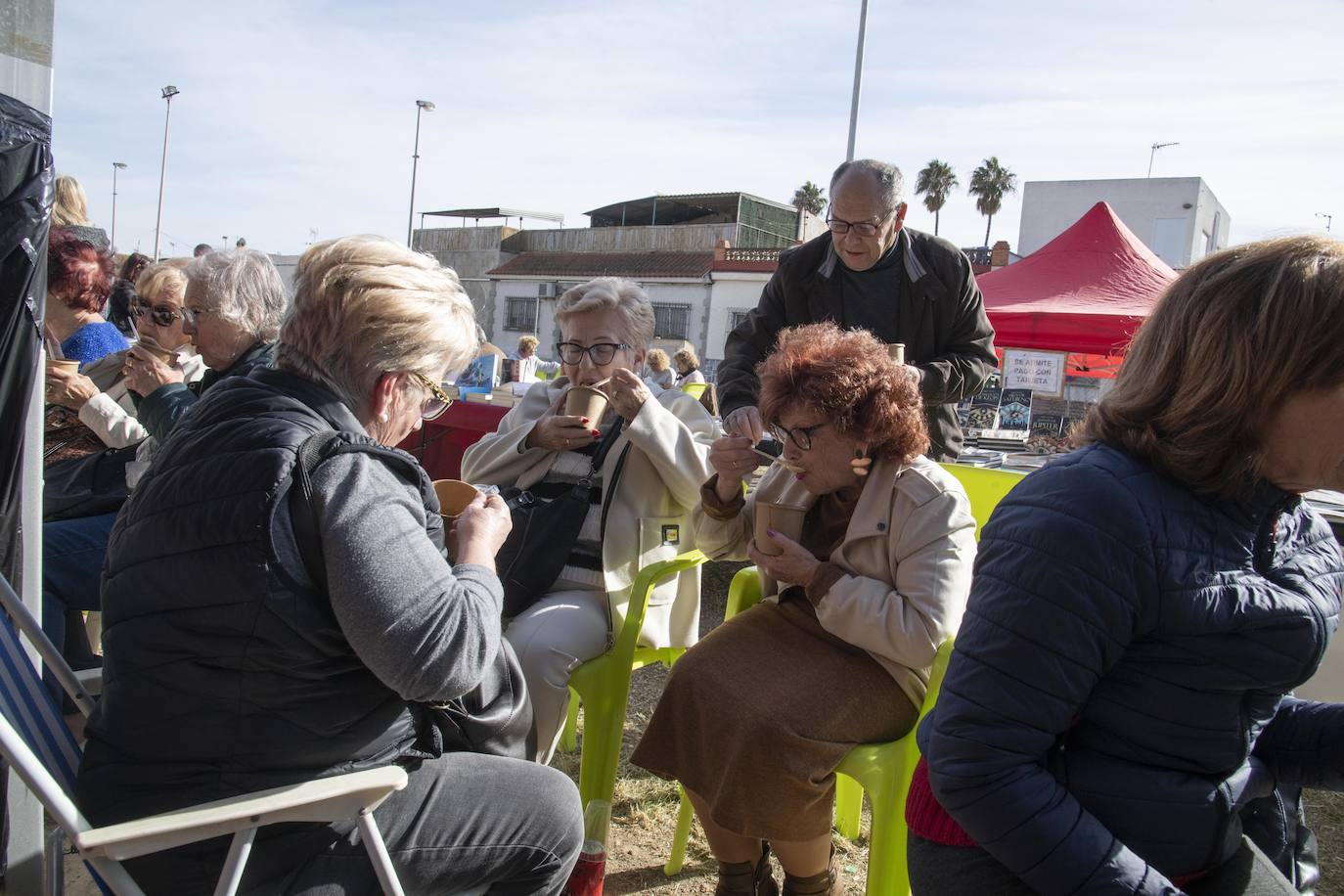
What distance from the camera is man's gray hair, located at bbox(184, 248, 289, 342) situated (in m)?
2.72

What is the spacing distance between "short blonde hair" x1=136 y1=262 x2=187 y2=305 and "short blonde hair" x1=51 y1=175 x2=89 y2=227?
0.49 m

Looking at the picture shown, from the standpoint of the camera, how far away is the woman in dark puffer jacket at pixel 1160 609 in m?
1.18

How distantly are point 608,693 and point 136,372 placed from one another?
6.04ft

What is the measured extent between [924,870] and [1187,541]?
64cm

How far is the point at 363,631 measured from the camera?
4.32ft

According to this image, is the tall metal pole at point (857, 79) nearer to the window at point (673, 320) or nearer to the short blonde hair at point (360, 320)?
the short blonde hair at point (360, 320)

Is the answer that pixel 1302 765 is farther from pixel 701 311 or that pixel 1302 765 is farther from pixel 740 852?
pixel 701 311

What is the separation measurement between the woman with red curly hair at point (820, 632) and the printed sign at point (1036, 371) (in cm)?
563

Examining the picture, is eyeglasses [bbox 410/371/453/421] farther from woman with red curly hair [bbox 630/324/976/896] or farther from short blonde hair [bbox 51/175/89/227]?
short blonde hair [bbox 51/175/89/227]

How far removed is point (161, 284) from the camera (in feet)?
10.6

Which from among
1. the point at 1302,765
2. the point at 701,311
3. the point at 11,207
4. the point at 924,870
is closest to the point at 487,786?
the point at 924,870

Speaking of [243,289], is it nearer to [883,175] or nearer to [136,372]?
[136,372]

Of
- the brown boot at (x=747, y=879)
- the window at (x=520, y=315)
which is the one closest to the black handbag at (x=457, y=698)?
the brown boot at (x=747, y=879)

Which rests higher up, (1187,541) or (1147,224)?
(1147,224)
